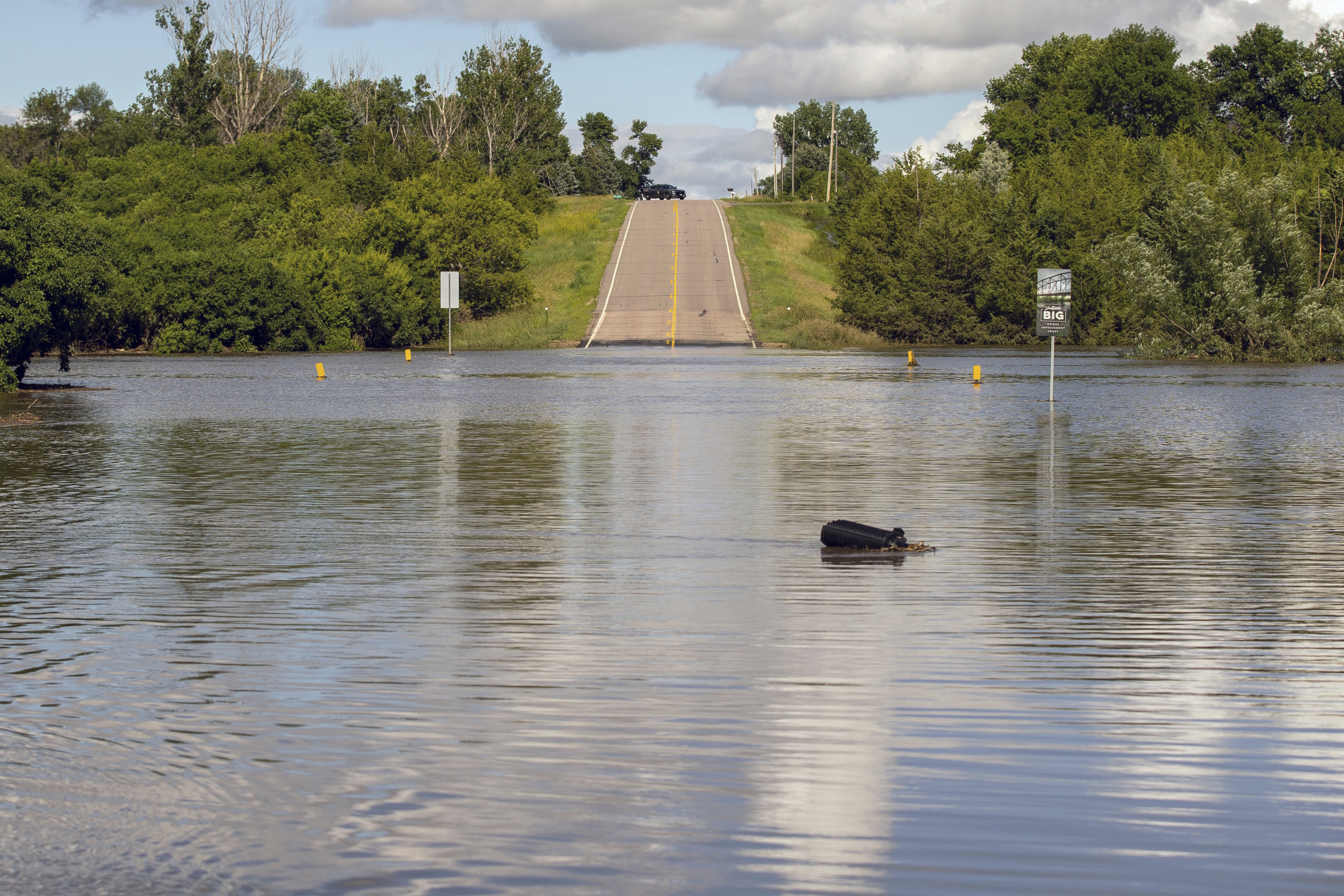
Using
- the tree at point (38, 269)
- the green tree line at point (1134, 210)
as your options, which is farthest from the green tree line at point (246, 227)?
the green tree line at point (1134, 210)

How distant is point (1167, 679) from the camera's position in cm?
775

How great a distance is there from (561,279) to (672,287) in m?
8.18

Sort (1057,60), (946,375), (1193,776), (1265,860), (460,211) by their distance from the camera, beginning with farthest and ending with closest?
A: 1. (1057,60)
2. (460,211)
3. (946,375)
4. (1193,776)
5. (1265,860)

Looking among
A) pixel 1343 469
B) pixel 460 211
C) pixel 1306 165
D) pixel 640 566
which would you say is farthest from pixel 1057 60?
pixel 640 566

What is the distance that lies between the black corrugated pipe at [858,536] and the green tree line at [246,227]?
28217mm

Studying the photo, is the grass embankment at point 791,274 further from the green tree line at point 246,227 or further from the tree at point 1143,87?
the tree at point 1143,87

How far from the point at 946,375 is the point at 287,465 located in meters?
31.2

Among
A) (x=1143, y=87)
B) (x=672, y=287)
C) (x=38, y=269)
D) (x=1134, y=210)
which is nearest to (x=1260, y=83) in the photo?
(x=1143, y=87)

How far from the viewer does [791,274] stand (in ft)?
307

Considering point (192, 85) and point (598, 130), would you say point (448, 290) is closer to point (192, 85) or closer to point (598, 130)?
point (192, 85)

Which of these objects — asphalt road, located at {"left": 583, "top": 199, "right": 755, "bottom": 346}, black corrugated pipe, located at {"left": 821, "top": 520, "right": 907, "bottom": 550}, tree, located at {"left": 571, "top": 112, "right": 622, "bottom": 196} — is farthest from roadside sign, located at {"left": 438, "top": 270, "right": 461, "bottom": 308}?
tree, located at {"left": 571, "top": 112, "right": 622, "bottom": 196}

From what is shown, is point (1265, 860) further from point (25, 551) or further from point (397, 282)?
point (397, 282)

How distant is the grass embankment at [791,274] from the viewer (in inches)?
2970

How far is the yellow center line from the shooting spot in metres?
76.1
